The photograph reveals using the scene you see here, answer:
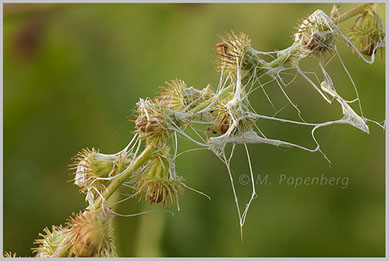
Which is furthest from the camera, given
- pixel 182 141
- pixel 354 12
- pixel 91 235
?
pixel 182 141

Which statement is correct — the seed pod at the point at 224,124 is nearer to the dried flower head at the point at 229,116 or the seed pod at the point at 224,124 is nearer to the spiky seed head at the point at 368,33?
the dried flower head at the point at 229,116

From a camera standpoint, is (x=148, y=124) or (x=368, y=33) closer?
(x=148, y=124)

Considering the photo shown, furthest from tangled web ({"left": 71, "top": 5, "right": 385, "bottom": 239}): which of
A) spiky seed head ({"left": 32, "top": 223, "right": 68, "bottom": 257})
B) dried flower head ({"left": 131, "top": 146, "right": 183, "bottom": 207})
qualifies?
spiky seed head ({"left": 32, "top": 223, "right": 68, "bottom": 257})

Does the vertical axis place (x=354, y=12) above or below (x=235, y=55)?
above

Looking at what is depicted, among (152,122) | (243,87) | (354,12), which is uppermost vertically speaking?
(354,12)

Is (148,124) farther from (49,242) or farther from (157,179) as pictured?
(49,242)

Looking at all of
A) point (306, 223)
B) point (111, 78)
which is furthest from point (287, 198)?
point (111, 78)

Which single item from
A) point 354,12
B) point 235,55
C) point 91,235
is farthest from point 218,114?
point 354,12

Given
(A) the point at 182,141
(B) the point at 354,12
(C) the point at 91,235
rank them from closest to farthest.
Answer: (C) the point at 91,235, (B) the point at 354,12, (A) the point at 182,141
